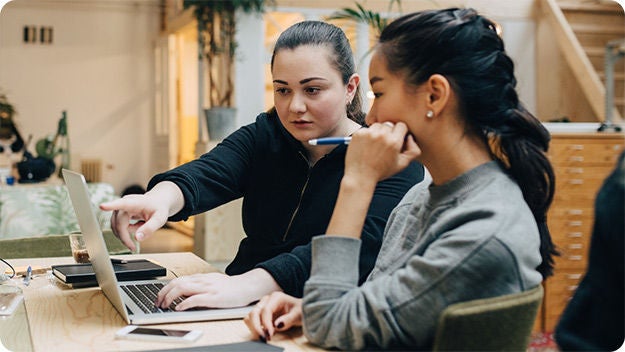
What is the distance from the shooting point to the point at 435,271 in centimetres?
96

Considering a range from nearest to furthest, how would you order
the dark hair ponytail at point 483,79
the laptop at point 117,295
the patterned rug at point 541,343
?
the dark hair ponytail at point 483,79 → the laptop at point 117,295 → the patterned rug at point 541,343

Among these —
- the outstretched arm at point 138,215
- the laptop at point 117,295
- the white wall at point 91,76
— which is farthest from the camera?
the white wall at point 91,76

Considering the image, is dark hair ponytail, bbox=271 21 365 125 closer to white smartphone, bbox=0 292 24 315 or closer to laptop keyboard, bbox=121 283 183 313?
laptop keyboard, bbox=121 283 183 313

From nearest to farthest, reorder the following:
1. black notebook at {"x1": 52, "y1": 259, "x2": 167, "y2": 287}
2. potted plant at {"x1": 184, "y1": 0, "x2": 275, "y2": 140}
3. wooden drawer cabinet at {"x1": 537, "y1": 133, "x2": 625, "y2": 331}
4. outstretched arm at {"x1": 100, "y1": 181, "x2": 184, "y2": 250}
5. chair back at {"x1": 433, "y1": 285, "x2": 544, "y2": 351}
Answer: chair back at {"x1": 433, "y1": 285, "x2": 544, "y2": 351}
outstretched arm at {"x1": 100, "y1": 181, "x2": 184, "y2": 250}
black notebook at {"x1": 52, "y1": 259, "x2": 167, "y2": 287}
wooden drawer cabinet at {"x1": 537, "y1": 133, "x2": 625, "y2": 331}
potted plant at {"x1": 184, "y1": 0, "x2": 275, "y2": 140}

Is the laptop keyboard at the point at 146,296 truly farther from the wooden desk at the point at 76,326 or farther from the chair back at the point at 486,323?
the chair back at the point at 486,323

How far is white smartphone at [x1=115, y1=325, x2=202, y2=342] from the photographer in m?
1.12

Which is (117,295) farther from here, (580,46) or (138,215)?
(580,46)

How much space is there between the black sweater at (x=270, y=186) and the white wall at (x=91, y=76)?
792 cm

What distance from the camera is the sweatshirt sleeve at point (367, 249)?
1.40m

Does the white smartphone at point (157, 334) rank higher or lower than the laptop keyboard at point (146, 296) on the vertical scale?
higher

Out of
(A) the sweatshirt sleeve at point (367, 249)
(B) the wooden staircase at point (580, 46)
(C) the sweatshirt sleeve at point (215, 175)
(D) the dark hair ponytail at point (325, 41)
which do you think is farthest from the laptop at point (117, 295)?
(B) the wooden staircase at point (580, 46)

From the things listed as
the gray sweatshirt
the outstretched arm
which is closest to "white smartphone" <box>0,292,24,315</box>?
the outstretched arm

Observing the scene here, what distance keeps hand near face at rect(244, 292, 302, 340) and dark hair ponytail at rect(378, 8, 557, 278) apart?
0.40m

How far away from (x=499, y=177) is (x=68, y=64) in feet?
30.2
